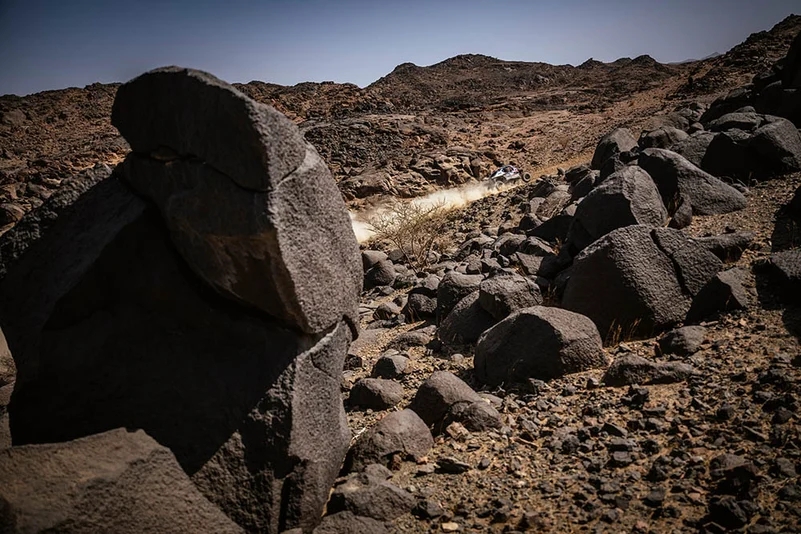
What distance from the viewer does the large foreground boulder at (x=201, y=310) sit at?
2.43 metres

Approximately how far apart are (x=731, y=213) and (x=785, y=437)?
3856 mm

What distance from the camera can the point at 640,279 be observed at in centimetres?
423

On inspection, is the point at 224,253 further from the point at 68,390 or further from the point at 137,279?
the point at 68,390

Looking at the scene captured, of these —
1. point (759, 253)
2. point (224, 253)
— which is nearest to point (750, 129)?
point (759, 253)

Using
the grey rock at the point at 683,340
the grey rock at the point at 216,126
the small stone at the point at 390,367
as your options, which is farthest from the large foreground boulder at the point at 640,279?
the grey rock at the point at 216,126

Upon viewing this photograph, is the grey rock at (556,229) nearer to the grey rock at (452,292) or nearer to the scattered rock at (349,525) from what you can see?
the grey rock at (452,292)

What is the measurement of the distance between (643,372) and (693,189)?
3406 mm

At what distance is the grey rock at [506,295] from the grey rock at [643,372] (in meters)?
1.19

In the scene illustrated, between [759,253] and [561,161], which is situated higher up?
[561,161]

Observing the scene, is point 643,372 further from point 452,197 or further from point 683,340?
point 452,197

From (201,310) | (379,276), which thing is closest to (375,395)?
(201,310)

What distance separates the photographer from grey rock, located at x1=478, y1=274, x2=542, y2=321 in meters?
4.77

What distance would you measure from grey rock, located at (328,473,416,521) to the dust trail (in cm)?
1038

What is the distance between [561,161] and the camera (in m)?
16.7
